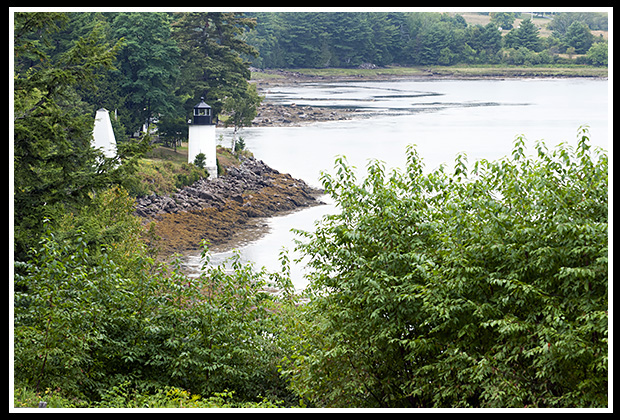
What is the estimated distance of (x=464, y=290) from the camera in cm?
769

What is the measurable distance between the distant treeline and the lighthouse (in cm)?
614

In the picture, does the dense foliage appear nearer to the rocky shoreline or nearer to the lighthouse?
the rocky shoreline

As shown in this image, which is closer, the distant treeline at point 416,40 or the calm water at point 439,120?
the distant treeline at point 416,40

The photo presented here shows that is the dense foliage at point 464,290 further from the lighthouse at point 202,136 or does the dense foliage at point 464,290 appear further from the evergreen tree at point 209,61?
the evergreen tree at point 209,61

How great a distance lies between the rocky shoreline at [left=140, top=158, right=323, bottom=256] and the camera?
81.2ft

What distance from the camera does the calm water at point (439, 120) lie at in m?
17.1

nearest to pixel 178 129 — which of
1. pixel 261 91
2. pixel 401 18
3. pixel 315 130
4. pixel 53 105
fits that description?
pixel 261 91

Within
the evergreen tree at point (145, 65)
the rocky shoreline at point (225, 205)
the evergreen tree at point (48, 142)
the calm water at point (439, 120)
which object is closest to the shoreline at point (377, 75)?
the calm water at point (439, 120)

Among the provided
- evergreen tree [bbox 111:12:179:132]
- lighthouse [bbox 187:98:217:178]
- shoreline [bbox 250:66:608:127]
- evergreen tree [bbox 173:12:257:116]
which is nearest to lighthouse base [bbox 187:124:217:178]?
lighthouse [bbox 187:98:217:178]

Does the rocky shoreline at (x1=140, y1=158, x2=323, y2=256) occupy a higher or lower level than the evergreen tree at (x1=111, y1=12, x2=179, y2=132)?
lower

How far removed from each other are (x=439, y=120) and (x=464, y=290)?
14.9 metres

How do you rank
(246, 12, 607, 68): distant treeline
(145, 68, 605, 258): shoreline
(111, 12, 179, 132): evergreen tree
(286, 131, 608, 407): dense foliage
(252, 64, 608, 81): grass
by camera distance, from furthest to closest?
(111, 12, 179, 132): evergreen tree → (145, 68, 605, 258): shoreline → (252, 64, 608, 81): grass → (246, 12, 607, 68): distant treeline → (286, 131, 608, 407): dense foliage

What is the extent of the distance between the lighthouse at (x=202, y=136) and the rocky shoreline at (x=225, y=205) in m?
1.04

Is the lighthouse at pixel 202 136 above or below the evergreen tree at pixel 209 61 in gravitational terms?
below
